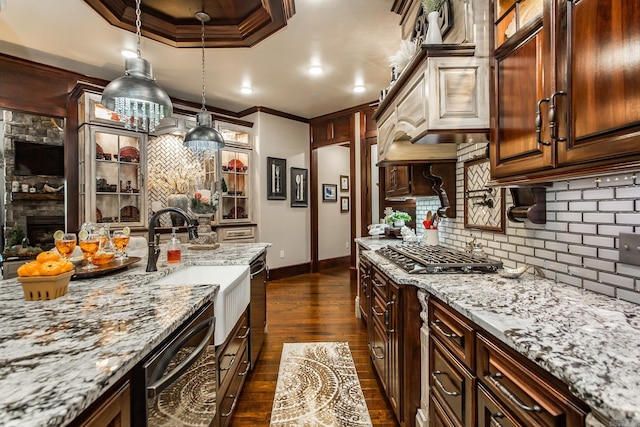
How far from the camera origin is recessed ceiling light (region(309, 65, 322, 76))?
12.7ft

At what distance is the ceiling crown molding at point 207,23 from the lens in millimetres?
2668

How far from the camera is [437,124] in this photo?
5.10 feet

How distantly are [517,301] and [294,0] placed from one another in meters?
2.82

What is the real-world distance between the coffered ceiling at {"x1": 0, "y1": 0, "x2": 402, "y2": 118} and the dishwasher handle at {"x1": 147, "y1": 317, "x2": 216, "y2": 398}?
273 centimetres

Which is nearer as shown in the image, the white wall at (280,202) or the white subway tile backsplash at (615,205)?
the white subway tile backsplash at (615,205)

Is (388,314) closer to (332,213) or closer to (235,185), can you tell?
(235,185)

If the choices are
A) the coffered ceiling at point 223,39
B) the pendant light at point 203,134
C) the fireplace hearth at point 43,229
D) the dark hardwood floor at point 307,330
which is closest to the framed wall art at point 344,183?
the dark hardwood floor at point 307,330

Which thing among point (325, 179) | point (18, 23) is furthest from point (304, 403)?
point (325, 179)

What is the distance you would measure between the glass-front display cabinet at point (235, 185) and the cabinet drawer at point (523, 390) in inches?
174

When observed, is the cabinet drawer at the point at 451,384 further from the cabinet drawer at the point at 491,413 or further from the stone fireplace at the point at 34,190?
the stone fireplace at the point at 34,190

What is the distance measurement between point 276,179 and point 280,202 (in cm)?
44

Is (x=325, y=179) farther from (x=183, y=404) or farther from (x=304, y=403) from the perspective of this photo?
(x=183, y=404)

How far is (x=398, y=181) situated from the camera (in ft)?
10.1

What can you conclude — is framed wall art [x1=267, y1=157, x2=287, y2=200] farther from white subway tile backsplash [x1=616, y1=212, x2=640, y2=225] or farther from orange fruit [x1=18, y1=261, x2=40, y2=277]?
white subway tile backsplash [x1=616, y1=212, x2=640, y2=225]
